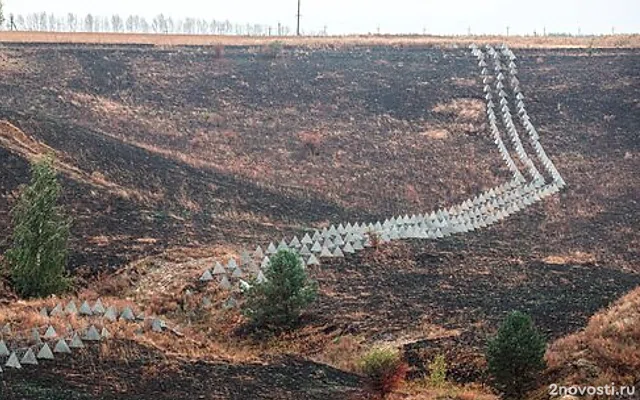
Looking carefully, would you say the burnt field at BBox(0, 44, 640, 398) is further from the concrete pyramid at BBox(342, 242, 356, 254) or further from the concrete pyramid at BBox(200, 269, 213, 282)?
the concrete pyramid at BBox(342, 242, 356, 254)

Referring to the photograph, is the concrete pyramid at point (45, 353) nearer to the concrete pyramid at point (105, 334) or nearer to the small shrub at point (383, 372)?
the concrete pyramid at point (105, 334)

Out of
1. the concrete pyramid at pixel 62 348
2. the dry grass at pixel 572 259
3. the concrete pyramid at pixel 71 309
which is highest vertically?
the concrete pyramid at pixel 62 348

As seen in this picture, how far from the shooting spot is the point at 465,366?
19938 mm

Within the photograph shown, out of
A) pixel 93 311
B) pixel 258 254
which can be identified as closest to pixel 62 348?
pixel 93 311

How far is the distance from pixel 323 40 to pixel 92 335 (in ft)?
177

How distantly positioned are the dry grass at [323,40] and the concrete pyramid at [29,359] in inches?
1896

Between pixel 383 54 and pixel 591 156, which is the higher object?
pixel 383 54

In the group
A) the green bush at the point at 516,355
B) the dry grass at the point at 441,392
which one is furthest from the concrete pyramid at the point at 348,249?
the green bush at the point at 516,355

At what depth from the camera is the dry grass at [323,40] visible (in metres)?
65.6

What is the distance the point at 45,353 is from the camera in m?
18.5

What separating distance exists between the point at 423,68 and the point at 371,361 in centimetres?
4734

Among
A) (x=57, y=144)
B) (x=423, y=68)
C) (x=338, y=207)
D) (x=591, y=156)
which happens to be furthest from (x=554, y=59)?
(x=57, y=144)

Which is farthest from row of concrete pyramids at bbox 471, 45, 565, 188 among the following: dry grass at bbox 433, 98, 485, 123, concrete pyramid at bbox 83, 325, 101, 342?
concrete pyramid at bbox 83, 325, 101, 342

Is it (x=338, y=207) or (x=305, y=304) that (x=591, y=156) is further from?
(x=305, y=304)
